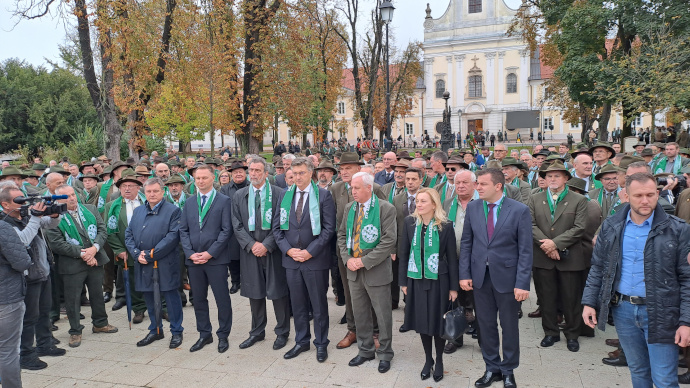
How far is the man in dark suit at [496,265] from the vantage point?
461cm

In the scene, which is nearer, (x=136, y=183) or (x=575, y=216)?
(x=575, y=216)

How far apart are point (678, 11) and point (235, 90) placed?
20.1 meters

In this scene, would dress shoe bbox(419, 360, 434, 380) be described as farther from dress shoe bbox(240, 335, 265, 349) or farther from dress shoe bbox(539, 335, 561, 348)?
dress shoe bbox(240, 335, 265, 349)

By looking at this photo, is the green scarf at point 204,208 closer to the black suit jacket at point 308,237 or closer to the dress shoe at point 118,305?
the black suit jacket at point 308,237

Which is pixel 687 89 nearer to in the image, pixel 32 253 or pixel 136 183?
pixel 136 183

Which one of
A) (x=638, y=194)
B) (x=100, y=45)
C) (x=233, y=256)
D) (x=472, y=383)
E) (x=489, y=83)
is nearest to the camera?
(x=638, y=194)

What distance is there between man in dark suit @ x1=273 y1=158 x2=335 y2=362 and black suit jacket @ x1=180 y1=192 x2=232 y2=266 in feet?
2.25

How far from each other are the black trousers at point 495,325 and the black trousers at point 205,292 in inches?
122

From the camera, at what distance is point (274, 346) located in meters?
5.89

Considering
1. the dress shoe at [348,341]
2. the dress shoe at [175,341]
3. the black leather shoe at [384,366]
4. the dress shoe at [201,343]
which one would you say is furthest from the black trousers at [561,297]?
the dress shoe at [175,341]

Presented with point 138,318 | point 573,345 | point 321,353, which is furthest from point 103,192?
point 573,345

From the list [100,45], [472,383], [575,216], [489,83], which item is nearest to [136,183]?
[472,383]

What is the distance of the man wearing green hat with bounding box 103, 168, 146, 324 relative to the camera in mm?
7035

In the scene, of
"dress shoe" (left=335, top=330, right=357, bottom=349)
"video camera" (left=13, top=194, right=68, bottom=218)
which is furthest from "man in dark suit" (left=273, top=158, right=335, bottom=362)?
"video camera" (left=13, top=194, right=68, bottom=218)
